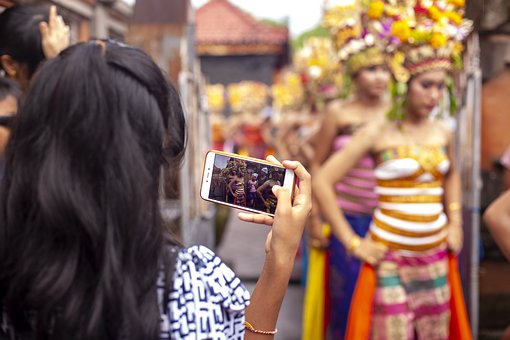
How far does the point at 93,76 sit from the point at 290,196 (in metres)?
0.47

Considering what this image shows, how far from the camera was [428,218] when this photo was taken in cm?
347

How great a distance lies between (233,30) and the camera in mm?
23750

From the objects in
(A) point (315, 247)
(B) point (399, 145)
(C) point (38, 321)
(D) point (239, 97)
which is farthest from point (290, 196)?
(D) point (239, 97)

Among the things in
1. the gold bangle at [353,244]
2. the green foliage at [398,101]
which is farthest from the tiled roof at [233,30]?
the gold bangle at [353,244]

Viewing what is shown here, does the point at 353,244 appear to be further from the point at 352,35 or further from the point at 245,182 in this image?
the point at 352,35

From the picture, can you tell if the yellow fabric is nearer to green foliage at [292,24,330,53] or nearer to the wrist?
green foliage at [292,24,330,53]

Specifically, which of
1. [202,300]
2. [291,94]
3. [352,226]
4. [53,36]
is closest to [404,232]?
[352,226]

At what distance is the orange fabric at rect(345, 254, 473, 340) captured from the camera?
135 inches

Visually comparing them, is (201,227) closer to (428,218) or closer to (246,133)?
(428,218)

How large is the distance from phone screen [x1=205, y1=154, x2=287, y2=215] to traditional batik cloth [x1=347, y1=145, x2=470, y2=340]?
2.01 meters

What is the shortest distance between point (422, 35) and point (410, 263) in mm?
1158

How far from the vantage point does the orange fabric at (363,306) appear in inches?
135

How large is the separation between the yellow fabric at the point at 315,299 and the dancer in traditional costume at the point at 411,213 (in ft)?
3.09

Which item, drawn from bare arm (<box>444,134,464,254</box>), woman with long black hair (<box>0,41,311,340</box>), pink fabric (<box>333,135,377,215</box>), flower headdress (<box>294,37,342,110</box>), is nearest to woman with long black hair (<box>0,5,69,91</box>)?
woman with long black hair (<box>0,41,311,340</box>)
